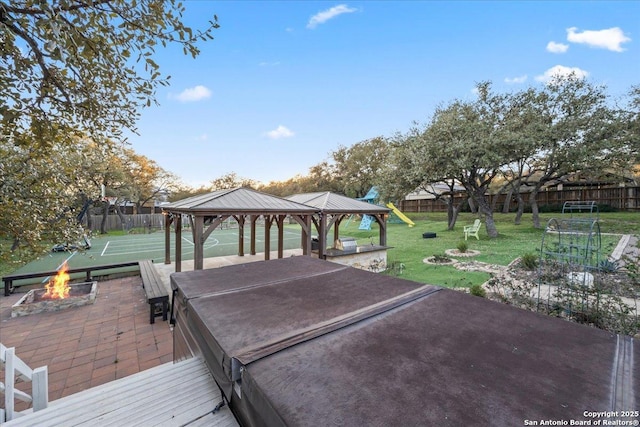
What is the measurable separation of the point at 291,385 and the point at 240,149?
20593 mm

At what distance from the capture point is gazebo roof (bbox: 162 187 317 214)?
6341 millimetres

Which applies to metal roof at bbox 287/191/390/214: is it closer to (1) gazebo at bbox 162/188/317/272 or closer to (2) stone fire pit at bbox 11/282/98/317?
(1) gazebo at bbox 162/188/317/272

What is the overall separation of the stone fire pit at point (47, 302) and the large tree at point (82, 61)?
4.17 metres

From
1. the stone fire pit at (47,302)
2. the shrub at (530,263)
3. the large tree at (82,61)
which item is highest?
the large tree at (82,61)

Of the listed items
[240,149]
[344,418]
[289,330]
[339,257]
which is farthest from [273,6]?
[240,149]

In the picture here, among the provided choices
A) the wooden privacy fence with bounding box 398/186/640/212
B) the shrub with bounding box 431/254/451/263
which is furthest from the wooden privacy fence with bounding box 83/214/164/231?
the wooden privacy fence with bounding box 398/186/640/212

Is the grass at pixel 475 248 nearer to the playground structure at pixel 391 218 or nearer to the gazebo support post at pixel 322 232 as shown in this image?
the gazebo support post at pixel 322 232

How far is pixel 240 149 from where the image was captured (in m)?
20.0

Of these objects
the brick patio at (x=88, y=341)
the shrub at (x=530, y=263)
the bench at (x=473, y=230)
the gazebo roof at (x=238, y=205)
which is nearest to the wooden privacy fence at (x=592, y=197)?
the bench at (x=473, y=230)

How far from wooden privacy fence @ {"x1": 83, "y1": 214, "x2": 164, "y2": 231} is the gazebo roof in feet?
62.5

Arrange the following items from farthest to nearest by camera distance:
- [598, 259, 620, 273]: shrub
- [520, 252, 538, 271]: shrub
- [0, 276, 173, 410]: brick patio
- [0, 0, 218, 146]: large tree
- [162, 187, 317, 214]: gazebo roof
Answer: [520, 252, 538, 271]: shrub, [162, 187, 317, 214]: gazebo roof, [598, 259, 620, 273]: shrub, [0, 276, 173, 410]: brick patio, [0, 0, 218, 146]: large tree

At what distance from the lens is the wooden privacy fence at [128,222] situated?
21797 millimetres

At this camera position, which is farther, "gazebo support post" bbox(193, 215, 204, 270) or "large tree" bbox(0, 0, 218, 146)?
"gazebo support post" bbox(193, 215, 204, 270)

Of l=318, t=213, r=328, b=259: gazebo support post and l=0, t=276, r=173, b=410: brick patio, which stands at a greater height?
l=318, t=213, r=328, b=259: gazebo support post
